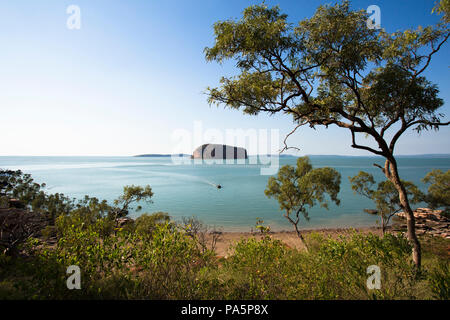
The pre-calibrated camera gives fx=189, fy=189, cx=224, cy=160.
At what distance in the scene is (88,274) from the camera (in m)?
3.72

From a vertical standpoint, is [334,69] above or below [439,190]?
above

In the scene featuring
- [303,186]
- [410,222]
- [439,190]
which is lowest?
[439,190]

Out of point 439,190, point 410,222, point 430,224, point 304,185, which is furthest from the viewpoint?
point 430,224

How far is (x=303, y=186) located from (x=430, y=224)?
2156cm

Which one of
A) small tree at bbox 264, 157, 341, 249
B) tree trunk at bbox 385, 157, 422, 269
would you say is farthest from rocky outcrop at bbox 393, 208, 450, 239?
tree trunk at bbox 385, 157, 422, 269

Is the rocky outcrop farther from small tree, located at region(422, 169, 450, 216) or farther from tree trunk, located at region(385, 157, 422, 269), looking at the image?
tree trunk, located at region(385, 157, 422, 269)

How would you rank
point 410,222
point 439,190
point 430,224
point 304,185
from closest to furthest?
point 410,222
point 304,185
point 439,190
point 430,224

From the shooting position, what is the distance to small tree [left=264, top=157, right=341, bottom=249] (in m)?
15.8

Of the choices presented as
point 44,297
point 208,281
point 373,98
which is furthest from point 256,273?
point 373,98

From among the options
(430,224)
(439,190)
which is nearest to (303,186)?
(439,190)

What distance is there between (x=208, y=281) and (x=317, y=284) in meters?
2.37

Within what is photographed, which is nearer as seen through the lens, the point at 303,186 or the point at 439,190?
the point at 303,186

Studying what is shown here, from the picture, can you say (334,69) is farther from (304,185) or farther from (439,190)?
(439,190)

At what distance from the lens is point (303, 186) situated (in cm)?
1597
